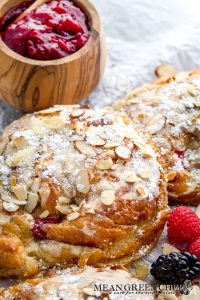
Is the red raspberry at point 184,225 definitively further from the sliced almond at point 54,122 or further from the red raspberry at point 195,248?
the sliced almond at point 54,122

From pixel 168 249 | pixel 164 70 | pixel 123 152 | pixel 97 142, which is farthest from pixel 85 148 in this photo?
pixel 164 70

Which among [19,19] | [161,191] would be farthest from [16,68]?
[161,191]

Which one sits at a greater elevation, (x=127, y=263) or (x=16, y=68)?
(x=16, y=68)

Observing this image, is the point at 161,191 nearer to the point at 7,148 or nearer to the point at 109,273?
the point at 109,273

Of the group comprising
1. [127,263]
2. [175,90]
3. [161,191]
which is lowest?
[127,263]

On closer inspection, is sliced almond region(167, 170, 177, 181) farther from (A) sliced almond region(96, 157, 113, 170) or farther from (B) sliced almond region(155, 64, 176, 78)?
(B) sliced almond region(155, 64, 176, 78)

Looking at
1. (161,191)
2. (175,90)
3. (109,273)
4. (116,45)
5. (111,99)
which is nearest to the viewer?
(109,273)

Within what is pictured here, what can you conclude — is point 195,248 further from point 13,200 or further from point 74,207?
point 13,200
